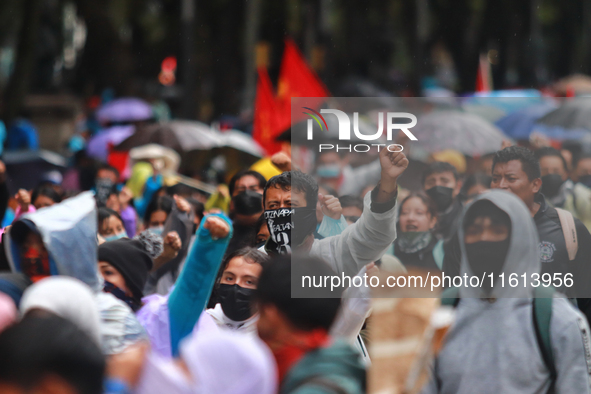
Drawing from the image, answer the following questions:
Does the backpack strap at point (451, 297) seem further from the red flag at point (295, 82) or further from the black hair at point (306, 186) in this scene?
the red flag at point (295, 82)

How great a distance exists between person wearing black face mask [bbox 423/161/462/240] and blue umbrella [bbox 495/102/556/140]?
4801 mm

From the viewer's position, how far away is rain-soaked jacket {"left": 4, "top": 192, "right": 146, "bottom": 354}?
2721 millimetres

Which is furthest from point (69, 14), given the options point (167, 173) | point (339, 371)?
point (339, 371)

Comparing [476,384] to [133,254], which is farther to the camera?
[133,254]

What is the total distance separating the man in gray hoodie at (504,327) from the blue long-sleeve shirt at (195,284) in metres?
0.93

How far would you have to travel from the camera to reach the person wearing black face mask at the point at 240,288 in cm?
334

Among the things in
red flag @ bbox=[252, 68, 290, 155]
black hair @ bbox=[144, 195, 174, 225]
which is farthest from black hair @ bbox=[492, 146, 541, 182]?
red flag @ bbox=[252, 68, 290, 155]

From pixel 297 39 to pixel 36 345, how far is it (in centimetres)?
2900

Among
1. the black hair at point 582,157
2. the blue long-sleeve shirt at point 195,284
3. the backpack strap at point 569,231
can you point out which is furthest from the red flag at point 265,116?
the blue long-sleeve shirt at point 195,284

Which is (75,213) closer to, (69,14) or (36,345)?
(36,345)

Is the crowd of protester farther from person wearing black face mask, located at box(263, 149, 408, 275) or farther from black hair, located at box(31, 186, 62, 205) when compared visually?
black hair, located at box(31, 186, 62, 205)

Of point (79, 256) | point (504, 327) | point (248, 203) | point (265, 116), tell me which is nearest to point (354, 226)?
point (504, 327)

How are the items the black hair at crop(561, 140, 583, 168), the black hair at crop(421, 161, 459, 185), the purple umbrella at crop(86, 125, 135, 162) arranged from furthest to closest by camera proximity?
1. the purple umbrella at crop(86, 125, 135, 162)
2. the black hair at crop(561, 140, 583, 168)
3. the black hair at crop(421, 161, 459, 185)

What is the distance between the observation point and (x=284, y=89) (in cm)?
995
